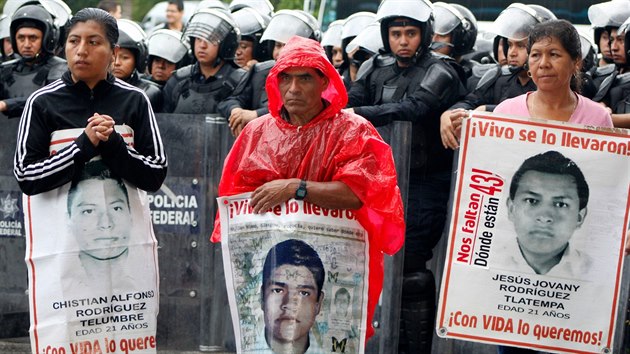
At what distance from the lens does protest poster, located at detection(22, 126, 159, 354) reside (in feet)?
20.3

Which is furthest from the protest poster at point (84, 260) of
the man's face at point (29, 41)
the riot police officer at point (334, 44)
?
the riot police officer at point (334, 44)

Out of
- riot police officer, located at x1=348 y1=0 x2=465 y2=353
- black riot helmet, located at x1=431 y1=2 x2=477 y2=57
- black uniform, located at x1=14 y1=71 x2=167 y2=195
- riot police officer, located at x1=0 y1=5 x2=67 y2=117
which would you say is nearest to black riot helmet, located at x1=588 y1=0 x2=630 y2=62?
→ black riot helmet, located at x1=431 y1=2 x2=477 y2=57

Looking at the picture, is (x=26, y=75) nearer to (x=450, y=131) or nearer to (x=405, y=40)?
(x=405, y=40)

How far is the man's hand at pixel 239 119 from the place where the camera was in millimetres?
8352

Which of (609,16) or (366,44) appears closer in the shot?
(609,16)

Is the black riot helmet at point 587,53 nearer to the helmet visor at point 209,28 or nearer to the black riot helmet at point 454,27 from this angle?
the black riot helmet at point 454,27

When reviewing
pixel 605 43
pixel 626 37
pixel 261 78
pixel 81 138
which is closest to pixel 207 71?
pixel 261 78

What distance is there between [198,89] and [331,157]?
434 centimetres

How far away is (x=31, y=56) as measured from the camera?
997 cm

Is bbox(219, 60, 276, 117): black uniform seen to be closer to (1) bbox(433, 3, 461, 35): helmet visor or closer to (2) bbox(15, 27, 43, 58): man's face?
A: (1) bbox(433, 3, 461, 35): helmet visor

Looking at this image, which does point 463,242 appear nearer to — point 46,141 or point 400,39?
point 46,141

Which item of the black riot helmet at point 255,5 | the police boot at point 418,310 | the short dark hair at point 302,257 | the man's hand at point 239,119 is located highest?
the black riot helmet at point 255,5

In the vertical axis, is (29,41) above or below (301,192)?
above

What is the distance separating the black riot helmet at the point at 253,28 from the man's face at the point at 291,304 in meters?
5.80
